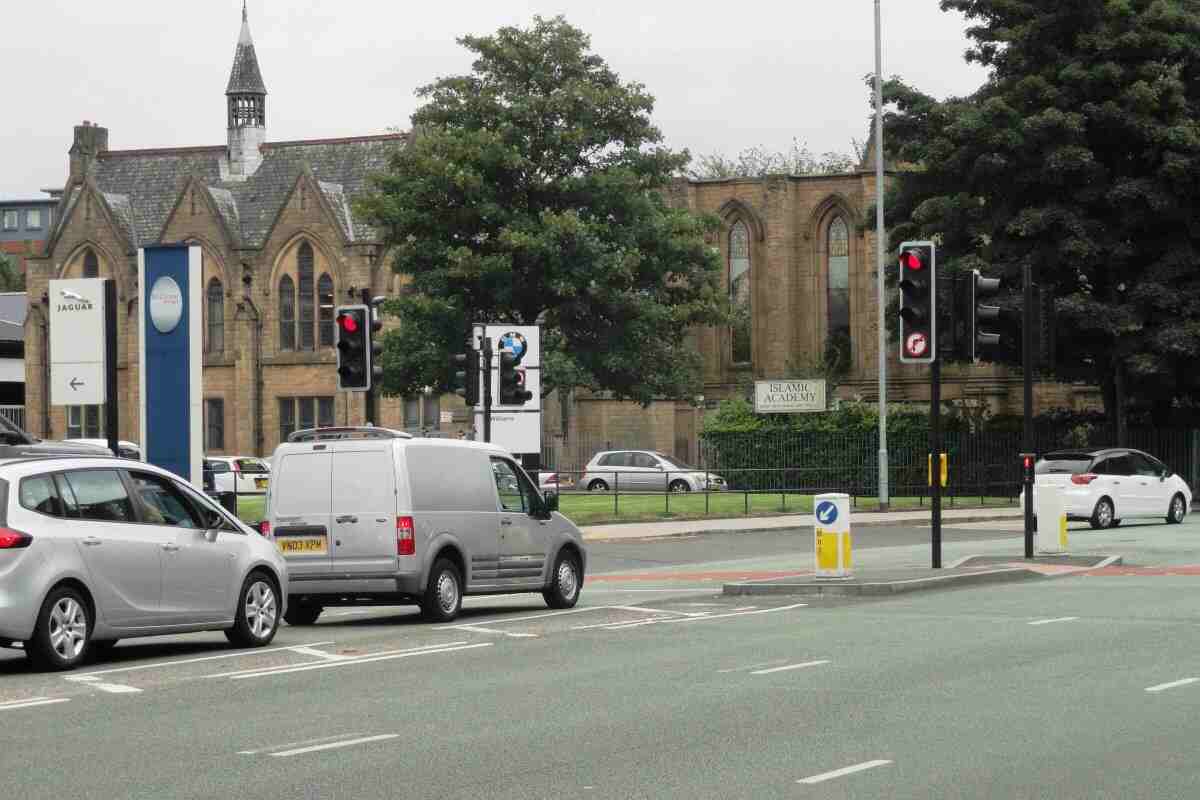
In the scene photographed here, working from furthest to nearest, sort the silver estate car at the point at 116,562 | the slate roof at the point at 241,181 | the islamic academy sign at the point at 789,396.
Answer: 1. the slate roof at the point at 241,181
2. the islamic academy sign at the point at 789,396
3. the silver estate car at the point at 116,562

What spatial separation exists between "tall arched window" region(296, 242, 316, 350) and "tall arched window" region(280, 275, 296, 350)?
0.34 metres

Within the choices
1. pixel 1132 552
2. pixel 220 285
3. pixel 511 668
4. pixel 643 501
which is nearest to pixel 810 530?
pixel 643 501

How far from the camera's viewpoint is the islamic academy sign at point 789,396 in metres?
53.4

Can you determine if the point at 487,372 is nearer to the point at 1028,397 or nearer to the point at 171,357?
the point at 171,357

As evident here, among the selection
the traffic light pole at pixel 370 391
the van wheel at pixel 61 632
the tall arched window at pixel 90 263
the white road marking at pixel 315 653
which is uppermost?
the tall arched window at pixel 90 263

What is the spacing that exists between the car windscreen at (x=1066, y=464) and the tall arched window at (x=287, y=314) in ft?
140

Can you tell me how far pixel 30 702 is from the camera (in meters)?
11.9

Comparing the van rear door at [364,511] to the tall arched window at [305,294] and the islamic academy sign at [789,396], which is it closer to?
the islamic academy sign at [789,396]

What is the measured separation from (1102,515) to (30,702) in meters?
28.2

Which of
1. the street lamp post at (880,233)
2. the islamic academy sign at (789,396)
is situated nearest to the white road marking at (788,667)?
the street lamp post at (880,233)

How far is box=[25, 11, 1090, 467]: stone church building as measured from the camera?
67875mm

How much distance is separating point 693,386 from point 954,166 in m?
12.4

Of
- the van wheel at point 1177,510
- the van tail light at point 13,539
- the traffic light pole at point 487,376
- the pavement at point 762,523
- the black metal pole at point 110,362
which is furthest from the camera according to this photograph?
the van wheel at point 1177,510

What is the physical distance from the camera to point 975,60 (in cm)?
4928
